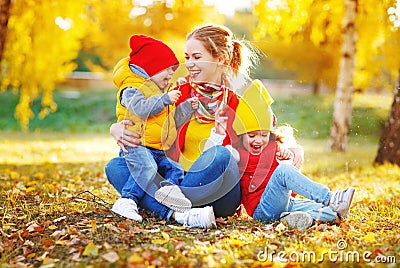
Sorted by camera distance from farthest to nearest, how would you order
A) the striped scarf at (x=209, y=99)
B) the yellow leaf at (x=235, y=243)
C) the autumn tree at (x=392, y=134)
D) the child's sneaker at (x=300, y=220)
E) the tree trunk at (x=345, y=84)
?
the tree trunk at (x=345, y=84)
the autumn tree at (x=392, y=134)
the striped scarf at (x=209, y=99)
the child's sneaker at (x=300, y=220)
the yellow leaf at (x=235, y=243)

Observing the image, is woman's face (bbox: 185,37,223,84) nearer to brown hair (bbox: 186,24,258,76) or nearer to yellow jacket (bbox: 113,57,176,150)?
brown hair (bbox: 186,24,258,76)

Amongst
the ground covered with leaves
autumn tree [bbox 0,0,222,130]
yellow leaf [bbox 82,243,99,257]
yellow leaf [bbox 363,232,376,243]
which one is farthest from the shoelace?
autumn tree [bbox 0,0,222,130]

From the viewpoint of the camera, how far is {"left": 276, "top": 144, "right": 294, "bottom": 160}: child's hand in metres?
3.91

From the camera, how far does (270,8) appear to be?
9156mm

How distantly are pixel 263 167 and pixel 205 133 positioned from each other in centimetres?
47

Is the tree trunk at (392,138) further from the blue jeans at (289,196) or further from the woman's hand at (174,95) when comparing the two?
the woman's hand at (174,95)

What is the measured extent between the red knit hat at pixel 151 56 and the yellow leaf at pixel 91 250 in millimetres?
1454

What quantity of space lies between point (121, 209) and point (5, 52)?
25.7 ft

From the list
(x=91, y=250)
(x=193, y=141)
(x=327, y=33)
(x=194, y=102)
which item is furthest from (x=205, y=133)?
(x=327, y=33)

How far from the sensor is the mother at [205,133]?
374cm

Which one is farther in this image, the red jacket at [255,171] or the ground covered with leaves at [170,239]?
the red jacket at [255,171]

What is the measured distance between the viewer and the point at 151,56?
4.06 meters

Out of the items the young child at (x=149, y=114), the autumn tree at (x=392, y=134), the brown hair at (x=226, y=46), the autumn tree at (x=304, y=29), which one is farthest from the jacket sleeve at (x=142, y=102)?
the autumn tree at (x=392, y=134)

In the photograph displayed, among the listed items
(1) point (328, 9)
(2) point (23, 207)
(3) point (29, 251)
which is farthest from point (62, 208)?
(1) point (328, 9)
